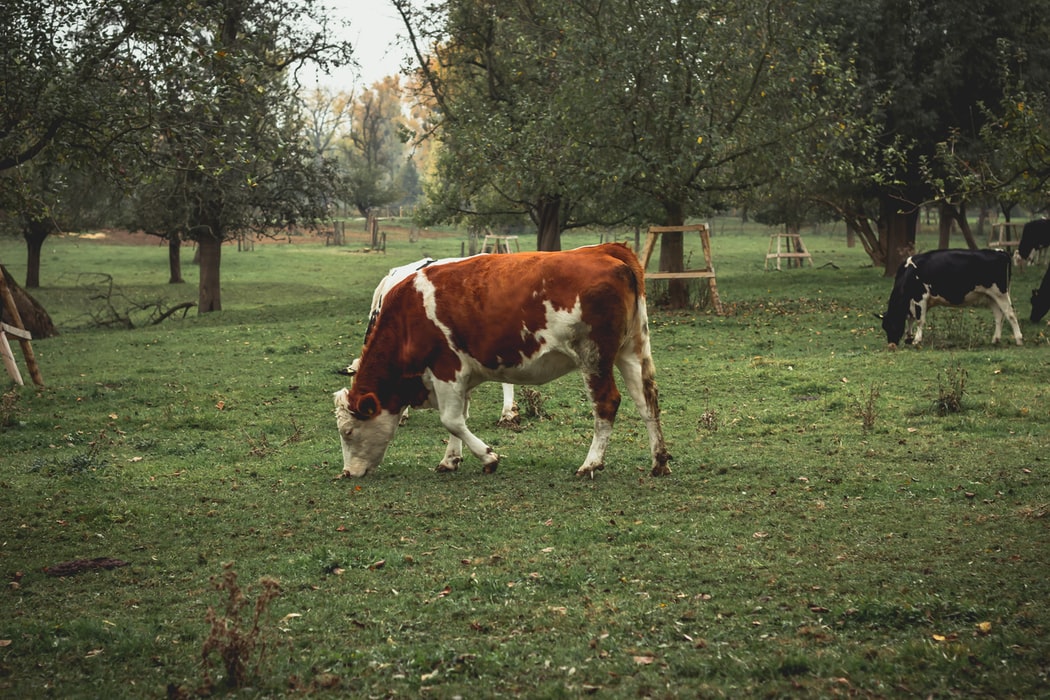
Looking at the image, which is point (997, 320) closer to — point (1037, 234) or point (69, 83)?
point (1037, 234)

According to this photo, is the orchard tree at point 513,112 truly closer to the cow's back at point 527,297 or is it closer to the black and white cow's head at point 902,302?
the black and white cow's head at point 902,302

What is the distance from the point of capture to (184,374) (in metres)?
18.3

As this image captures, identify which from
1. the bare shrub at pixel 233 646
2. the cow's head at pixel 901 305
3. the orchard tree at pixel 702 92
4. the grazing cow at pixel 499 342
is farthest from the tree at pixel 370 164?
the bare shrub at pixel 233 646

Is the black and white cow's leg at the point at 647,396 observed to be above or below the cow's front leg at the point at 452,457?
above

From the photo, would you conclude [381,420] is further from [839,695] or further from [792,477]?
[839,695]

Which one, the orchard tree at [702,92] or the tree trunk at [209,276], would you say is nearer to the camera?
the orchard tree at [702,92]

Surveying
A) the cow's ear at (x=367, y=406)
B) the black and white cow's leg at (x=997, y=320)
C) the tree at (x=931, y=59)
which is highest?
the tree at (x=931, y=59)

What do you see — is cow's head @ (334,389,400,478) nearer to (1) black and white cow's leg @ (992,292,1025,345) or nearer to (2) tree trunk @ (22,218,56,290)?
(1) black and white cow's leg @ (992,292,1025,345)

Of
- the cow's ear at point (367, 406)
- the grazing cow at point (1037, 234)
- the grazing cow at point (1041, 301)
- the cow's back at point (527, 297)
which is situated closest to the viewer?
the cow's back at point (527, 297)

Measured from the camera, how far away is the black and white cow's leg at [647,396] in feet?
33.2

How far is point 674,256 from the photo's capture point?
84.7 feet

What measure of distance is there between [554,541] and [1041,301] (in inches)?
634

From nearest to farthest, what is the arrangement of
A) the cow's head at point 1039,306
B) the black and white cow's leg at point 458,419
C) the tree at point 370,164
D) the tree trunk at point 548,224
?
the black and white cow's leg at point 458,419
the cow's head at point 1039,306
the tree trunk at point 548,224
the tree at point 370,164

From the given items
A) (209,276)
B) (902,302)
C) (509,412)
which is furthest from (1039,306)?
(209,276)
